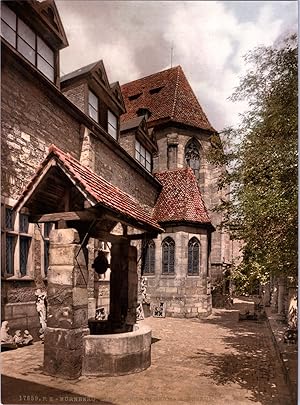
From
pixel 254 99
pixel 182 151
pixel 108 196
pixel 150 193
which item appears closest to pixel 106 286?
pixel 150 193

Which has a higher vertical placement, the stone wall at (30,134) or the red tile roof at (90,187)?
the stone wall at (30,134)

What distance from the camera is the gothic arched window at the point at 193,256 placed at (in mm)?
11570

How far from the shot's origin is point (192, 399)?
11.8 feet

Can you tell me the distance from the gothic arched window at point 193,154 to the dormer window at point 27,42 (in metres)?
8.29

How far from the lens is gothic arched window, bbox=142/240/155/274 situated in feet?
38.4

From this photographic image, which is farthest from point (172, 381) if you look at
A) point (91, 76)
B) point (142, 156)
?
point (142, 156)

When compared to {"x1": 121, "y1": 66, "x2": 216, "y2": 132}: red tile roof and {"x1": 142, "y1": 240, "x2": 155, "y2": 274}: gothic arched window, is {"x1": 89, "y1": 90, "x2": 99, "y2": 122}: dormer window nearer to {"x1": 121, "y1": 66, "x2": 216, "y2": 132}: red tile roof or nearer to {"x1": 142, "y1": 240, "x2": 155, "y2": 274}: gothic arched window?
{"x1": 121, "y1": 66, "x2": 216, "y2": 132}: red tile roof

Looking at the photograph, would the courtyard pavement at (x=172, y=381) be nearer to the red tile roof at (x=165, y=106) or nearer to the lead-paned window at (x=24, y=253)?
the lead-paned window at (x=24, y=253)

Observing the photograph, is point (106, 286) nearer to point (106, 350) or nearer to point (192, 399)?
point (106, 350)

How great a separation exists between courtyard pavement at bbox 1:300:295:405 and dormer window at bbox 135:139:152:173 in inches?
270

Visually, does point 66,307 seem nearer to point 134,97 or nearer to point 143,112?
point 134,97

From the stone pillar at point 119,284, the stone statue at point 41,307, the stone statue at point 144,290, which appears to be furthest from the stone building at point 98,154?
the stone pillar at point 119,284

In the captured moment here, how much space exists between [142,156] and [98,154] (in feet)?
12.6

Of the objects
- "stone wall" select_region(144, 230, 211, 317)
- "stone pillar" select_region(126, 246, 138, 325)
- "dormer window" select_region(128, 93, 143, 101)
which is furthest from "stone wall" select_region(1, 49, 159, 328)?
"stone wall" select_region(144, 230, 211, 317)
